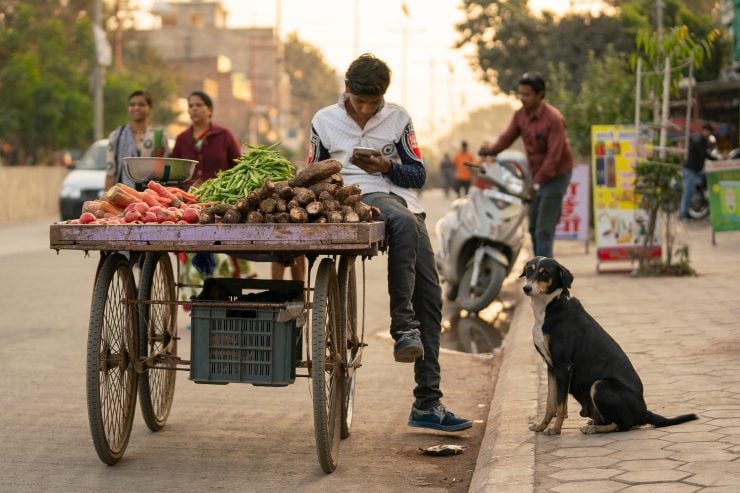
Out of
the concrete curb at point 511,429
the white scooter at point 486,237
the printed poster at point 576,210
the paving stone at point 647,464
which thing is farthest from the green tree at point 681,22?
the paving stone at point 647,464

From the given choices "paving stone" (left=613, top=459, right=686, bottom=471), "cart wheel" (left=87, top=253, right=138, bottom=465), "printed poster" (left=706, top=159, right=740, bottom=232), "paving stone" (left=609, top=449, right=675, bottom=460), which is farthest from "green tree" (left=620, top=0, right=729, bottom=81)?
"paving stone" (left=613, top=459, right=686, bottom=471)

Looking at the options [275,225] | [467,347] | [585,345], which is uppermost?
[275,225]

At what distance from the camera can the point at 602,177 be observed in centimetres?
1460

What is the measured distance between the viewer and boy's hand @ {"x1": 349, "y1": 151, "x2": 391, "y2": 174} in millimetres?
6328

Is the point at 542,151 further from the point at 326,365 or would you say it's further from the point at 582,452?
the point at 582,452

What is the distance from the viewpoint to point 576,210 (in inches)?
693

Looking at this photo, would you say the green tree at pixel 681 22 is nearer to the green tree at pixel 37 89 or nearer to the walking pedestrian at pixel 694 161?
the walking pedestrian at pixel 694 161

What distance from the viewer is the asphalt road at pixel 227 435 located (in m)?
5.77

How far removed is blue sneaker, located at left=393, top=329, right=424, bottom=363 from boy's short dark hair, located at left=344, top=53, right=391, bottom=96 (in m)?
1.22

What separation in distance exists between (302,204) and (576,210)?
12.2 meters

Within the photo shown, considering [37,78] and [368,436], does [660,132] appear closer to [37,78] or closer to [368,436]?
[368,436]

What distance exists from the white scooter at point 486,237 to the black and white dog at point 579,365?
5750 millimetres

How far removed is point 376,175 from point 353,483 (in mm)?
1681

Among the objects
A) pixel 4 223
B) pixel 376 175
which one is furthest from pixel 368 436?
pixel 4 223
